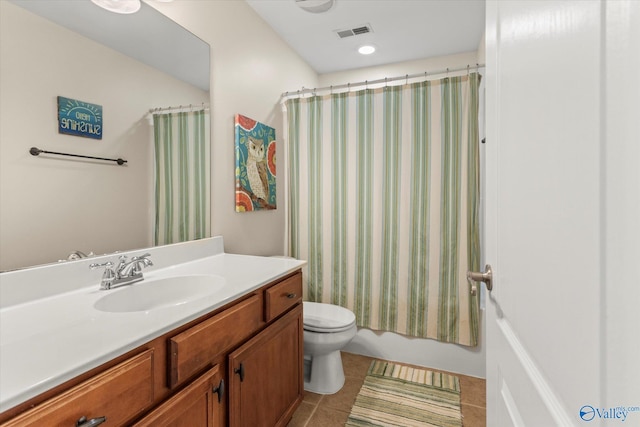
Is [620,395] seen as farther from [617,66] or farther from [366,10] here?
[366,10]

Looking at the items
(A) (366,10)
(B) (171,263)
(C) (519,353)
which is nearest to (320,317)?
(B) (171,263)

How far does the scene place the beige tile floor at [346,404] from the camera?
5.50 ft

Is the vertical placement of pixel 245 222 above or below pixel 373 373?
above

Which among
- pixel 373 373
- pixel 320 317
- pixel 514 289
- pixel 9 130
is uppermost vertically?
pixel 9 130

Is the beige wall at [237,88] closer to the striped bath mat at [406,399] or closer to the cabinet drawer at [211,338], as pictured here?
the cabinet drawer at [211,338]

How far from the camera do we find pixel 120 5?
1.33 m

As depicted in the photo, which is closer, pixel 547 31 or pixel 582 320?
pixel 582 320

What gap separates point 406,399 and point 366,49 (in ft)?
8.52

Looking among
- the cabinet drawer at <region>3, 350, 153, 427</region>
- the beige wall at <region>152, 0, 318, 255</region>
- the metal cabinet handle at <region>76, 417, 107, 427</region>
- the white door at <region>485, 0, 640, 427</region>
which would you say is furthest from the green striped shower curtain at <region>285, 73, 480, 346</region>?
the metal cabinet handle at <region>76, 417, 107, 427</region>

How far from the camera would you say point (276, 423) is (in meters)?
1.38

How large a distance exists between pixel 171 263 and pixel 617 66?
163 cm

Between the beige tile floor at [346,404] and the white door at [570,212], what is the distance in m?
1.20

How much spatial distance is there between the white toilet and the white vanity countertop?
2.53 ft

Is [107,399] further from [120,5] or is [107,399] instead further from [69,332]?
[120,5]
